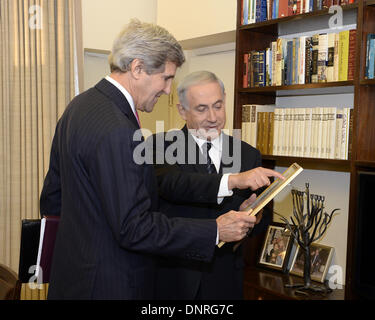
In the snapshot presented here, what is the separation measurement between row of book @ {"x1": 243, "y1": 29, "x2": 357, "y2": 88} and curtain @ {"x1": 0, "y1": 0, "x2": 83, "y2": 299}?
4.68ft

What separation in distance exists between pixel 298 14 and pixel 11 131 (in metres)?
2.13

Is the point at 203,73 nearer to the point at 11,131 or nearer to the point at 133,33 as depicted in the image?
the point at 133,33

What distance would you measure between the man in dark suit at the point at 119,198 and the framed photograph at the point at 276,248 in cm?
Answer: 149

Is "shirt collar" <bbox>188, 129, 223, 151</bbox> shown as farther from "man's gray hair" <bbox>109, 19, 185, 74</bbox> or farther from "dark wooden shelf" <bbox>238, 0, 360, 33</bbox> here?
"dark wooden shelf" <bbox>238, 0, 360, 33</bbox>

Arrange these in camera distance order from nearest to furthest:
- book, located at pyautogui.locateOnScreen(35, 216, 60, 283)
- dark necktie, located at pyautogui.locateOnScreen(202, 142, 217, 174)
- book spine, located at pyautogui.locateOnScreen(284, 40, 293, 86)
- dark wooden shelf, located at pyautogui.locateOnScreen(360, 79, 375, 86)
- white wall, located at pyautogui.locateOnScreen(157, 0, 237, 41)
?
1. book, located at pyautogui.locateOnScreen(35, 216, 60, 283)
2. dark necktie, located at pyautogui.locateOnScreen(202, 142, 217, 174)
3. dark wooden shelf, located at pyautogui.locateOnScreen(360, 79, 375, 86)
4. book spine, located at pyautogui.locateOnScreen(284, 40, 293, 86)
5. white wall, located at pyautogui.locateOnScreen(157, 0, 237, 41)

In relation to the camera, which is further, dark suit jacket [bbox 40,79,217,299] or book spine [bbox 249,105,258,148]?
book spine [bbox 249,105,258,148]

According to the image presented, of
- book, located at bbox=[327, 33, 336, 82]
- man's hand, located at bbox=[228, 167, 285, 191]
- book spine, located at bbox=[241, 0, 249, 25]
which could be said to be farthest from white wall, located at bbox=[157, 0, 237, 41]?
man's hand, located at bbox=[228, 167, 285, 191]

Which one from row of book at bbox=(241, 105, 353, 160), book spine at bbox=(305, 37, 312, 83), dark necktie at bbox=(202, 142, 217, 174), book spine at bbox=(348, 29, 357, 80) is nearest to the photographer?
dark necktie at bbox=(202, 142, 217, 174)

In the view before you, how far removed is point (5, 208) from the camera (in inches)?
133

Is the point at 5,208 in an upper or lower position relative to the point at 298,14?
lower

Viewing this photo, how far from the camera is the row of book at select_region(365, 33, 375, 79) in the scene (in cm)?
233

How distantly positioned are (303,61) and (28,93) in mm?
1956

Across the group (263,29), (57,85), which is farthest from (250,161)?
(57,85)

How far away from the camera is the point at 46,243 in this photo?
1691 millimetres
